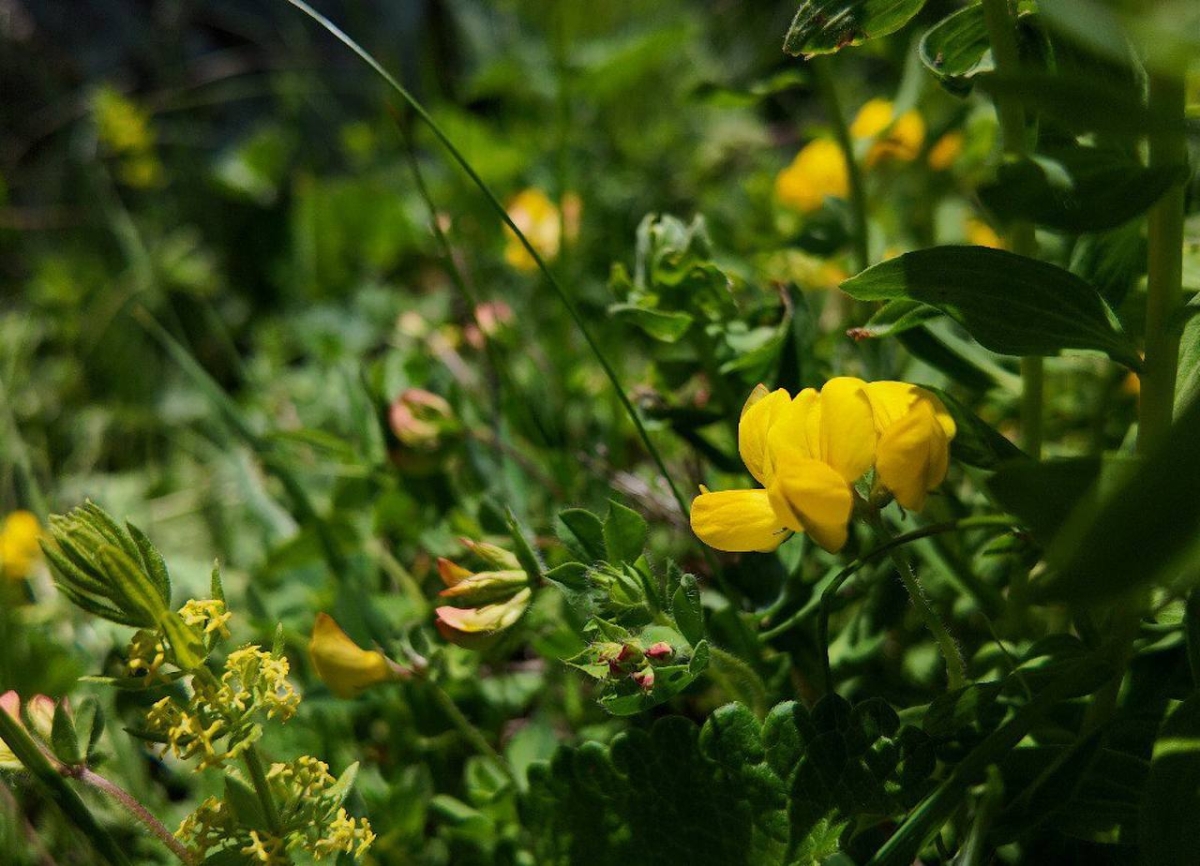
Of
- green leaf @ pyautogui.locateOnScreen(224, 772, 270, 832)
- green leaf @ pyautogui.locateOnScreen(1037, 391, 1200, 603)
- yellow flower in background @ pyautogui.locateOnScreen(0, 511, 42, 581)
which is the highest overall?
green leaf @ pyautogui.locateOnScreen(1037, 391, 1200, 603)

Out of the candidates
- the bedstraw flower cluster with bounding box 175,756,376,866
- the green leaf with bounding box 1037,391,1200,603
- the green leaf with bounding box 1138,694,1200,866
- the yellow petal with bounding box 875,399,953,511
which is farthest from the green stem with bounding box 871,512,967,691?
the bedstraw flower cluster with bounding box 175,756,376,866

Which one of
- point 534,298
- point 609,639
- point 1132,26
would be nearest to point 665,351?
point 609,639

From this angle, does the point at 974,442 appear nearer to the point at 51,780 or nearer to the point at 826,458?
the point at 826,458

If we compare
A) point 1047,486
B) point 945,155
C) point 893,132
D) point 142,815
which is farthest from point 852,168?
point 142,815

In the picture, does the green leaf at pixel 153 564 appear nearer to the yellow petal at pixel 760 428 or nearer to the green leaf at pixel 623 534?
the green leaf at pixel 623 534

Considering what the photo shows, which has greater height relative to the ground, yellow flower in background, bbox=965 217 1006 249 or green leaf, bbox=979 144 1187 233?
green leaf, bbox=979 144 1187 233

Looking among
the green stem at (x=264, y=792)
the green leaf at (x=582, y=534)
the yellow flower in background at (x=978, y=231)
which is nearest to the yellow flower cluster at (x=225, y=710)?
the green stem at (x=264, y=792)

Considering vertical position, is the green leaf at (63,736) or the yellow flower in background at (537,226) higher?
the yellow flower in background at (537,226)

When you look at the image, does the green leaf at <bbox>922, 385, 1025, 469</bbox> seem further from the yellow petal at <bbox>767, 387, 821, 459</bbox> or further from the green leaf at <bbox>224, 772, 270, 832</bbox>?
the green leaf at <bbox>224, 772, 270, 832</bbox>
